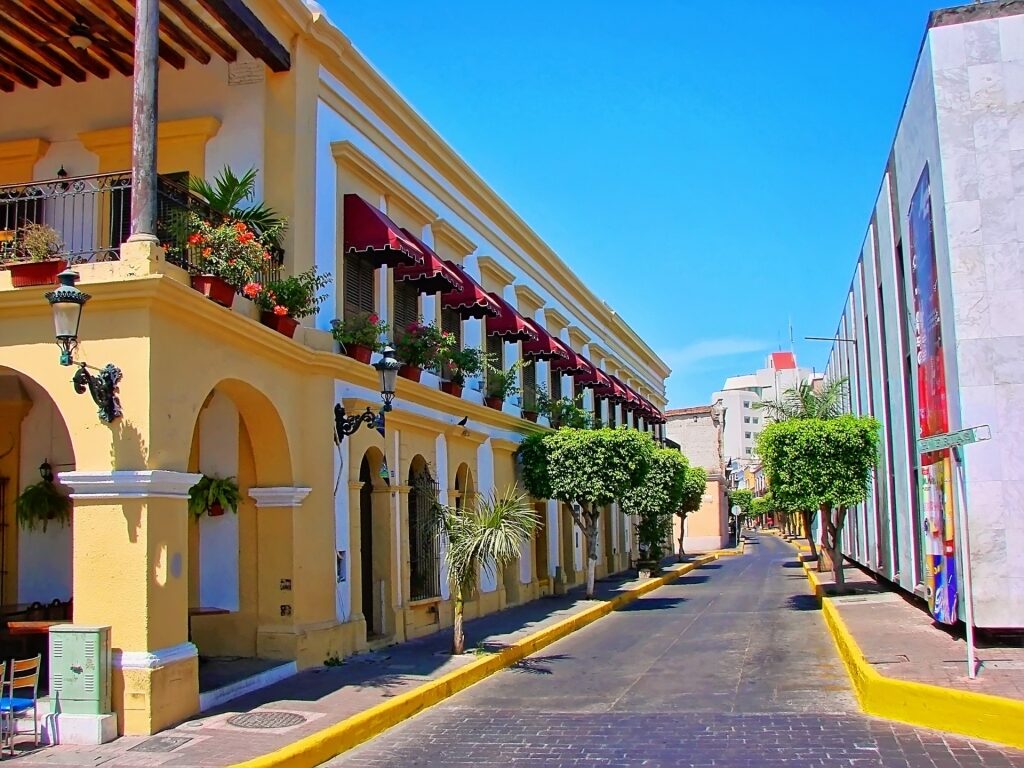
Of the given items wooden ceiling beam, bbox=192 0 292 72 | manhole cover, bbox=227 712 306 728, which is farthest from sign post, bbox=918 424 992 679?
wooden ceiling beam, bbox=192 0 292 72

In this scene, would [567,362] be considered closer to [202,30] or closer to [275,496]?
[275,496]

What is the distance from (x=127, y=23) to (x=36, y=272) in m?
3.99

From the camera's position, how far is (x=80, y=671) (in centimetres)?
851

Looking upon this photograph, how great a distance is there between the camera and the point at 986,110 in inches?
481

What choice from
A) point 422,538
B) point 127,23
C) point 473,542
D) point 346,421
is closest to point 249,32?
point 127,23

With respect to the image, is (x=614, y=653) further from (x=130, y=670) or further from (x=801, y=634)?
(x=130, y=670)

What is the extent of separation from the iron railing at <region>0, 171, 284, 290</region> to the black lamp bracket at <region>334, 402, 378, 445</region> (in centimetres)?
199

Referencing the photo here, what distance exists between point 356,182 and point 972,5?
8.57 metres

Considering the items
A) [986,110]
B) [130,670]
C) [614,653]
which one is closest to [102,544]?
[130,670]

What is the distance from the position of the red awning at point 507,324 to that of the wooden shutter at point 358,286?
16.4 feet

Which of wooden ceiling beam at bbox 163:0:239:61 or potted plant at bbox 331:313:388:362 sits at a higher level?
wooden ceiling beam at bbox 163:0:239:61

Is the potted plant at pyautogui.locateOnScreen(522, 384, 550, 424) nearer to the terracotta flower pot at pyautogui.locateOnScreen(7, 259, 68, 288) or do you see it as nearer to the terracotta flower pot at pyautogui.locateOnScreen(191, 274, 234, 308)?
the terracotta flower pot at pyautogui.locateOnScreen(191, 274, 234, 308)

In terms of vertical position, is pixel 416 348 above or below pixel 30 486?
above

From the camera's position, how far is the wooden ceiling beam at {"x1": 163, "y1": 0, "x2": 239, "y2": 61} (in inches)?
446
